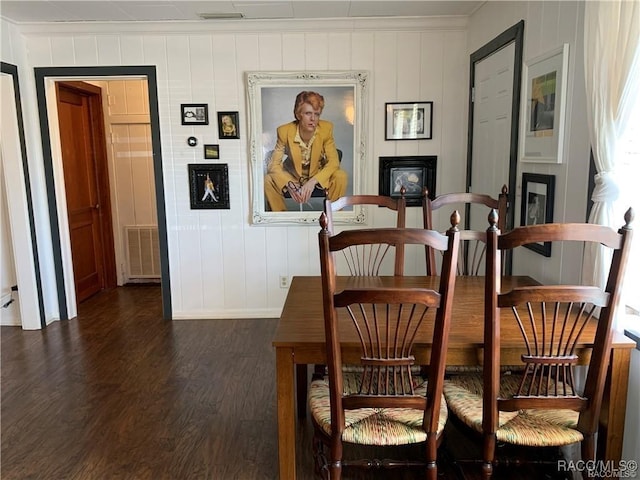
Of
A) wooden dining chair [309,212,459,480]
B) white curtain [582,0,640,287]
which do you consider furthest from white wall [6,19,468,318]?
wooden dining chair [309,212,459,480]

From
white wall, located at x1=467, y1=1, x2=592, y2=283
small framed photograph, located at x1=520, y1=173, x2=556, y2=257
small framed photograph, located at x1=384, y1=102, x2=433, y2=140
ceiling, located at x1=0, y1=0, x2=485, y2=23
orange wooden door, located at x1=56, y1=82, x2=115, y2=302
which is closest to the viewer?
white wall, located at x1=467, y1=1, x2=592, y2=283

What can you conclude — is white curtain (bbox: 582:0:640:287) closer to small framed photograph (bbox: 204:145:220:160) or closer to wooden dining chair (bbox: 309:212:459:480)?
wooden dining chair (bbox: 309:212:459:480)

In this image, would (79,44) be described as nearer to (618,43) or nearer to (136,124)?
(136,124)

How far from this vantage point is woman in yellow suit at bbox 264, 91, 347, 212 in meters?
3.99

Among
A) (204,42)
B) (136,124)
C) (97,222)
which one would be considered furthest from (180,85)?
(97,222)

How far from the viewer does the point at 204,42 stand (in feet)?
12.8

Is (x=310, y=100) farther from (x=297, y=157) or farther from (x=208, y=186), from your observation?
(x=208, y=186)

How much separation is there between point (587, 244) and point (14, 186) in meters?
4.05

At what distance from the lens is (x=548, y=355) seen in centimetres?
170

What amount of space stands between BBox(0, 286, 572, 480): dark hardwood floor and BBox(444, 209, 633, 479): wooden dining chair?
0.51m

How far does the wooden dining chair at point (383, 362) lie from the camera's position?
63.5 inches

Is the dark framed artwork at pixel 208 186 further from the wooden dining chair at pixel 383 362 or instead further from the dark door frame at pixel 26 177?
the wooden dining chair at pixel 383 362

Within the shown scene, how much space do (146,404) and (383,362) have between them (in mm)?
1758

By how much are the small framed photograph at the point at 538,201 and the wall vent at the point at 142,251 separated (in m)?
4.01
